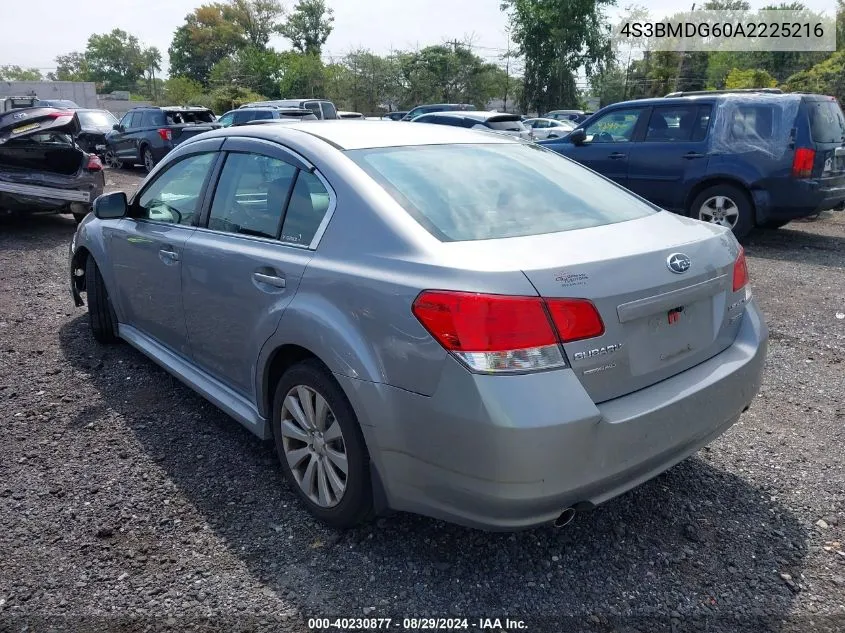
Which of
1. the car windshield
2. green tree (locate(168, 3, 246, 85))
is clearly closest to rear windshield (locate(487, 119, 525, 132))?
the car windshield

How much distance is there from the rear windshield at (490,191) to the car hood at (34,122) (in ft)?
26.3

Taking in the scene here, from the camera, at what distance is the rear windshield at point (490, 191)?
102 inches

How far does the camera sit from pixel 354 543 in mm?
2721

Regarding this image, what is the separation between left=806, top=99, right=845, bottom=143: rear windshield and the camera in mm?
7902

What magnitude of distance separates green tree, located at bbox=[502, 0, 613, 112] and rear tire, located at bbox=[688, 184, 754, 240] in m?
38.4

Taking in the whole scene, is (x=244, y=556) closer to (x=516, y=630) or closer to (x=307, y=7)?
(x=516, y=630)

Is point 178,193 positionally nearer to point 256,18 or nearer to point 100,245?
point 100,245

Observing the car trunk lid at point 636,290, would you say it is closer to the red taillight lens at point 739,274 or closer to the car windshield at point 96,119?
the red taillight lens at point 739,274

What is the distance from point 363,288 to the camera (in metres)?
2.39

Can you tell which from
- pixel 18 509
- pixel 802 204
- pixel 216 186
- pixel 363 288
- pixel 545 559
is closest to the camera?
pixel 363 288

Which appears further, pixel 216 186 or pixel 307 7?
pixel 307 7

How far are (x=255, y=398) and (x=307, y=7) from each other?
2542 inches

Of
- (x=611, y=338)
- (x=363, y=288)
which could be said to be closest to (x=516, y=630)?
(x=611, y=338)

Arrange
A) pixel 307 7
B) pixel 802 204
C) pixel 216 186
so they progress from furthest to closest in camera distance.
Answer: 1. pixel 307 7
2. pixel 802 204
3. pixel 216 186
